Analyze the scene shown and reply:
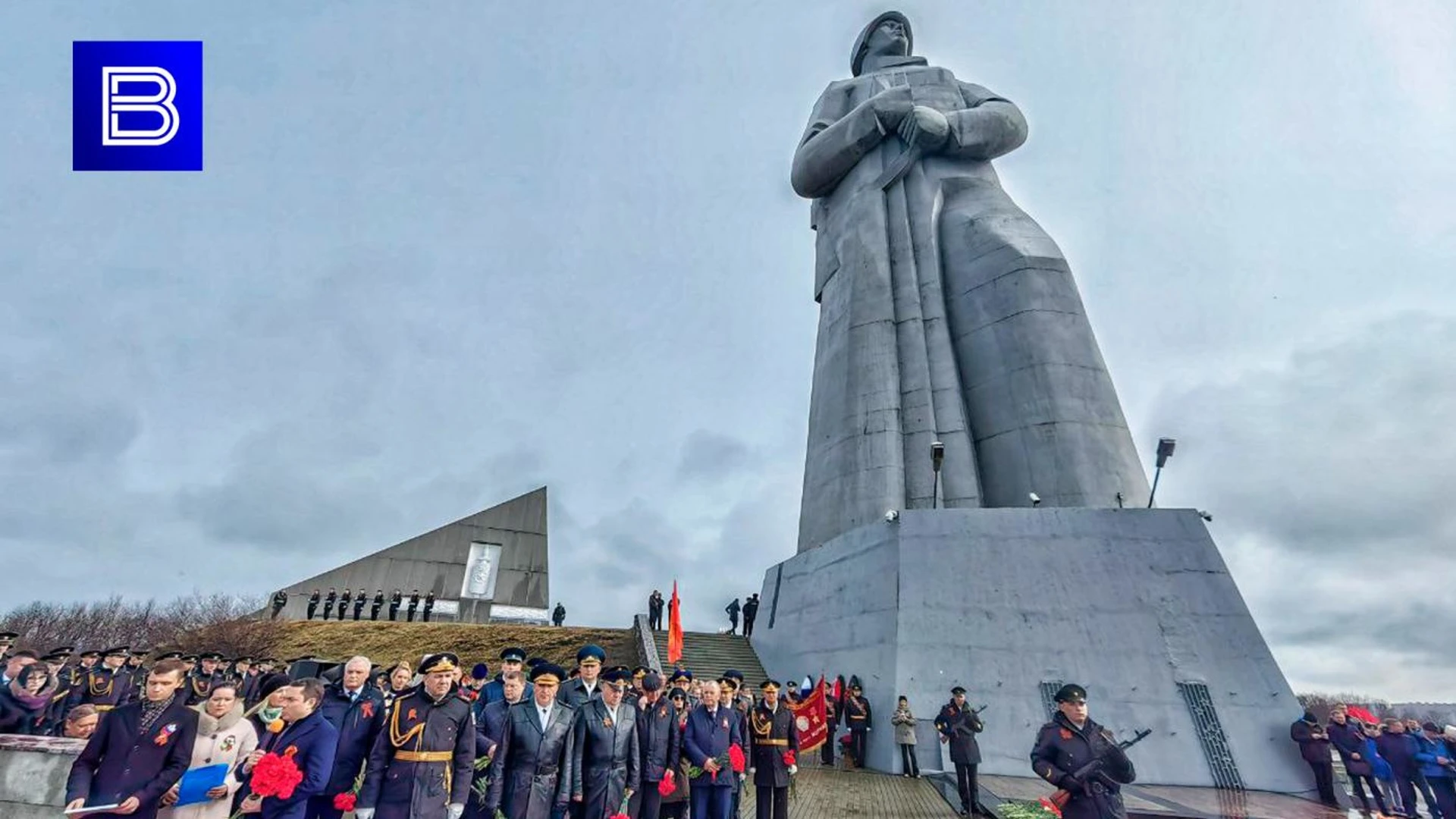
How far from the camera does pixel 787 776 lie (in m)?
7.52

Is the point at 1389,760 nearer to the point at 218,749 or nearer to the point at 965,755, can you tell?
the point at 965,755

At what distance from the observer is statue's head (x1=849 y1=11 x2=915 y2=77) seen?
964 inches

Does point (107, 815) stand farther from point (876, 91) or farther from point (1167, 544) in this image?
point (876, 91)

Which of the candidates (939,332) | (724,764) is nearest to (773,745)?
(724,764)

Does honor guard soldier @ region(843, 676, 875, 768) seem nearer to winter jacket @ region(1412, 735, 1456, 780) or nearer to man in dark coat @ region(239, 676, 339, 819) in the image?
winter jacket @ region(1412, 735, 1456, 780)

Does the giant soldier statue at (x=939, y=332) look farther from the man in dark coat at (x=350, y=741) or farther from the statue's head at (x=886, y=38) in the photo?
the man in dark coat at (x=350, y=741)

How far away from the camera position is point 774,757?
7441 millimetres

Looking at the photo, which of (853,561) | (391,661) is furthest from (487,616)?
(853,561)

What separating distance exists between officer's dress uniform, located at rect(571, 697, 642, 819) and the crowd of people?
10.5m

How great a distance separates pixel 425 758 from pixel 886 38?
1050 inches

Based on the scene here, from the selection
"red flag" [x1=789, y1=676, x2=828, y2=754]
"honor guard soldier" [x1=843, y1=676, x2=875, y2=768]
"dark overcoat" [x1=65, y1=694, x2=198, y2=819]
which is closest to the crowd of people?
"honor guard soldier" [x1=843, y1=676, x2=875, y2=768]

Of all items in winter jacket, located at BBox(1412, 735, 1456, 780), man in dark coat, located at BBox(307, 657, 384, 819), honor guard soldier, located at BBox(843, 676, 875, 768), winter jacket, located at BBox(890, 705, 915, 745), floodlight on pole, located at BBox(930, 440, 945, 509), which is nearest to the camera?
man in dark coat, located at BBox(307, 657, 384, 819)

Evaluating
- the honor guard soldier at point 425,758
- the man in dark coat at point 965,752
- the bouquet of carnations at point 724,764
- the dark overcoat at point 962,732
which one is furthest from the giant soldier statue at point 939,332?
the honor guard soldier at point 425,758

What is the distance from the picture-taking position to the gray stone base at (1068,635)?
35.5 ft
